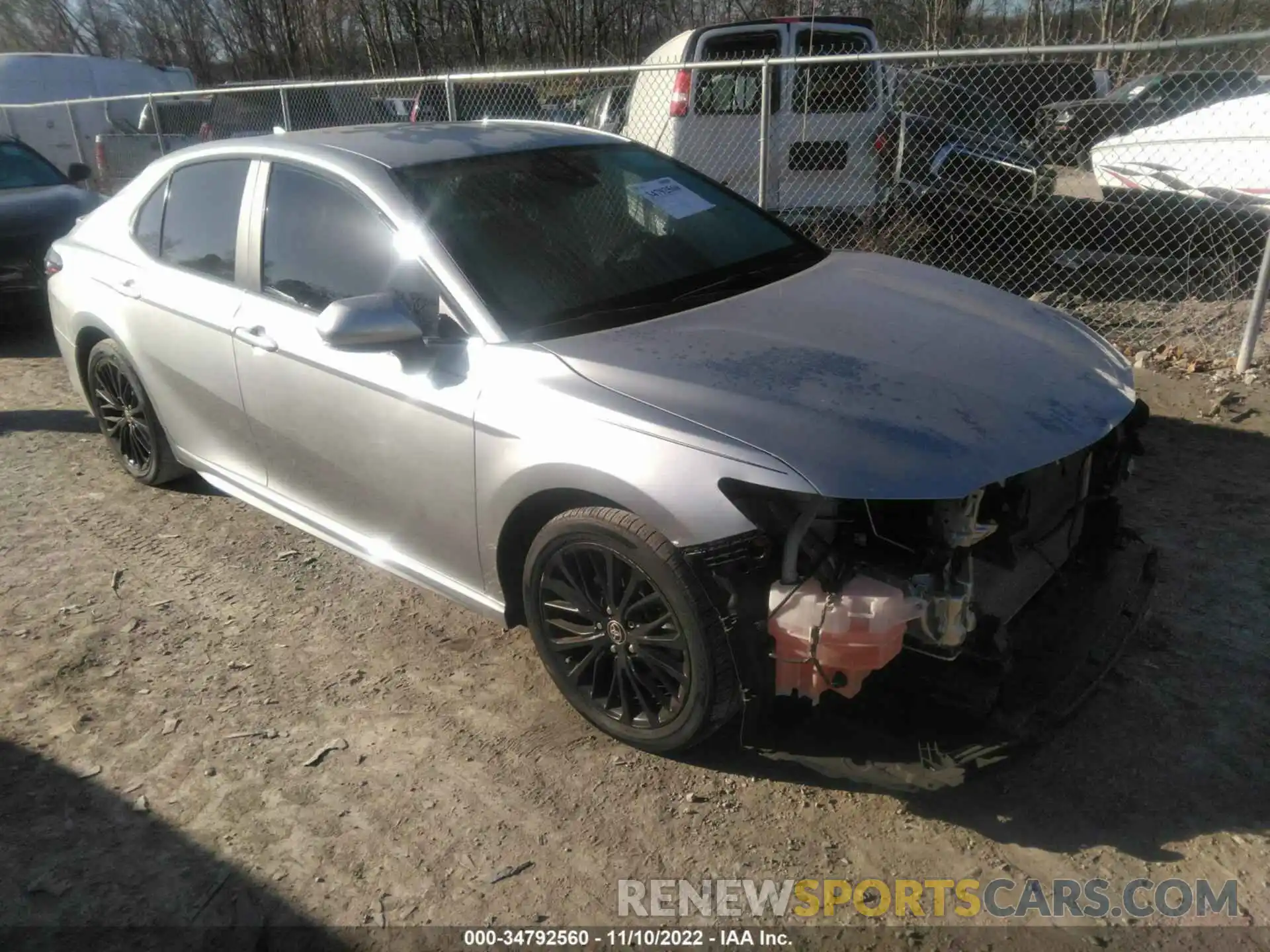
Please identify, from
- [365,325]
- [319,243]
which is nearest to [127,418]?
[319,243]

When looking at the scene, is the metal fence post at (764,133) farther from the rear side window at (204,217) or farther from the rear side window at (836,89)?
the rear side window at (204,217)

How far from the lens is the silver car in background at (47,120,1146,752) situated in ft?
8.15

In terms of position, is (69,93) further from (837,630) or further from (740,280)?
(837,630)

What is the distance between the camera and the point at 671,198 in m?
3.81

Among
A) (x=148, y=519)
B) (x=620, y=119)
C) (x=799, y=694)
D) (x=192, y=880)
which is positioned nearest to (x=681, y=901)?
(x=799, y=694)

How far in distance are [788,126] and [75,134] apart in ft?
35.5

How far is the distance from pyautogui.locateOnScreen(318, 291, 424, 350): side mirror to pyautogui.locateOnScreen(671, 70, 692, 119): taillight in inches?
209

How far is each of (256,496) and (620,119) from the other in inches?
271

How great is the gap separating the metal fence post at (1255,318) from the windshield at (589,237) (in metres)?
3.06

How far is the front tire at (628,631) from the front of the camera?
2.60 meters

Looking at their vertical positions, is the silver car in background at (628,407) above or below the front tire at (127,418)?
above

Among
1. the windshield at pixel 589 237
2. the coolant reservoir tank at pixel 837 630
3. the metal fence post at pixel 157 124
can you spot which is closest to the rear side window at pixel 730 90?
the windshield at pixel 589 237

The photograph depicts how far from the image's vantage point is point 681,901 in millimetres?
2455

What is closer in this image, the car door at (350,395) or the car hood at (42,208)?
the car door at (350,395)
